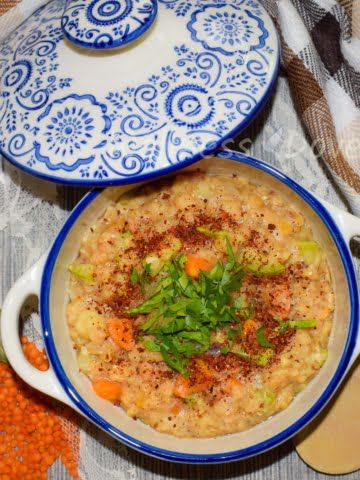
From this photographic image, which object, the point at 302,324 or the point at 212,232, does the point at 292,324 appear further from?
the point at 212,232

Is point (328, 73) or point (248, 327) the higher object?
point (328, 73)

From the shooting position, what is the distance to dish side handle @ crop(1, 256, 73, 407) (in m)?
2.78

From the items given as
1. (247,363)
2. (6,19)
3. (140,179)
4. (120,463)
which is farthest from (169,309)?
(6,19)

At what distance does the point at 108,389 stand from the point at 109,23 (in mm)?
1438

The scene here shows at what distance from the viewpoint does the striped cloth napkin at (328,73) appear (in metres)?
3.12

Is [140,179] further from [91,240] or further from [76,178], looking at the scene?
[91,240]

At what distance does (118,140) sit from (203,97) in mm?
351

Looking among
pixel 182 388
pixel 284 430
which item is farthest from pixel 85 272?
pixel 284 430

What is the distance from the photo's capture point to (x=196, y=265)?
2.98 metres

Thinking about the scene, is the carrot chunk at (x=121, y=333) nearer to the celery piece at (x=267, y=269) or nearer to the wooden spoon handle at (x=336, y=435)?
the celery piece at (x=267, y=269)

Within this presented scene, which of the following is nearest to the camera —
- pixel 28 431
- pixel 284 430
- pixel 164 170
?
Answer: pixel 164 170

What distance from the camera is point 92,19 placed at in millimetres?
2580

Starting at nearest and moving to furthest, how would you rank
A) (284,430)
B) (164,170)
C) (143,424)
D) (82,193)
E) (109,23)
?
1. (109,23)
2. (164,170)
3. (284,430)
4. (143,424)
5. (82,193)

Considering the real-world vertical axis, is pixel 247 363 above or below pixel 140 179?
below
